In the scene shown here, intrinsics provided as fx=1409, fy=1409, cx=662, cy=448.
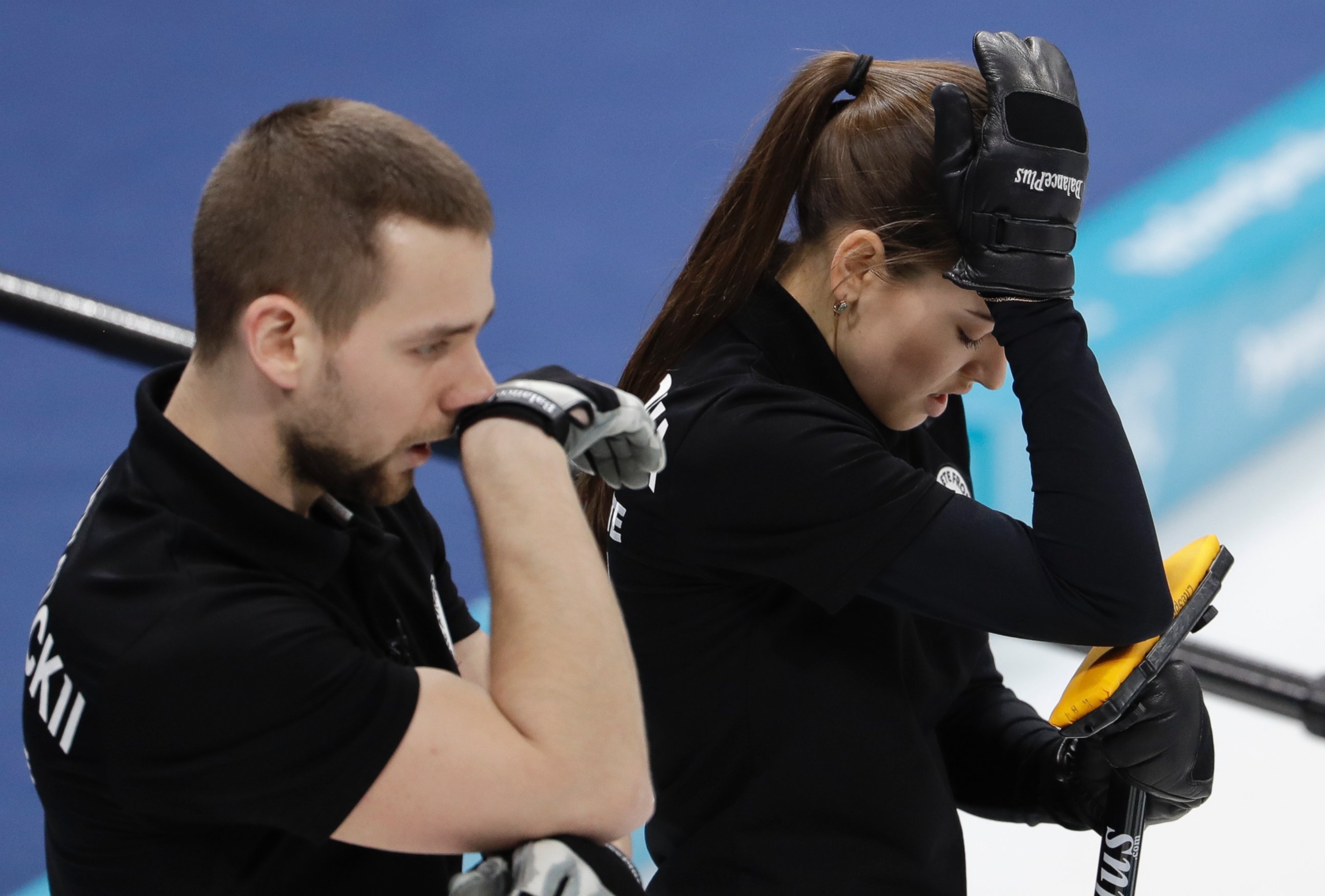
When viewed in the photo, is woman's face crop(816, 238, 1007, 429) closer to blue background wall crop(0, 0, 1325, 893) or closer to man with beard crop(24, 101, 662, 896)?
man with beard crop(24, 101, 662, 896)

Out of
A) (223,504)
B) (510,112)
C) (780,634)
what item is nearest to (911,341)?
(780,634)

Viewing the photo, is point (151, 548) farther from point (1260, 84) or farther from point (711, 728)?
point (1260, 84)

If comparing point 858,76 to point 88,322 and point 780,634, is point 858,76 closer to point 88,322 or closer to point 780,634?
point 780,634

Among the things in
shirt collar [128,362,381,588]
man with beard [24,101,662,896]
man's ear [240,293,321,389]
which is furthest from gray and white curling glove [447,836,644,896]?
man's ear [240,293,321,389]

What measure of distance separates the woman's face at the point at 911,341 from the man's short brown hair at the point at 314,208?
442 millimetres

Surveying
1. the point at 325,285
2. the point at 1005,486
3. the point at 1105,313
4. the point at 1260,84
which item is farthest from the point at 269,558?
the point at 1260,84

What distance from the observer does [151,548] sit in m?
0.94

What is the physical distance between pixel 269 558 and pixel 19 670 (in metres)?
1.74

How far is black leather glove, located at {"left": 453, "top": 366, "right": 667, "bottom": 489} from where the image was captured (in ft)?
3.50

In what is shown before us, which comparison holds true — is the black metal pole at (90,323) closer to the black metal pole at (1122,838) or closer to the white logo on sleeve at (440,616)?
the white logo on sleeve at (440,616)

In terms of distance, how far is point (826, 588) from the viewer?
1.22 meters

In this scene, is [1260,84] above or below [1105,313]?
above

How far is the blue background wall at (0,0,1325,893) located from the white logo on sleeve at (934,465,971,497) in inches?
60.9

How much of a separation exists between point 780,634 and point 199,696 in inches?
22.5
